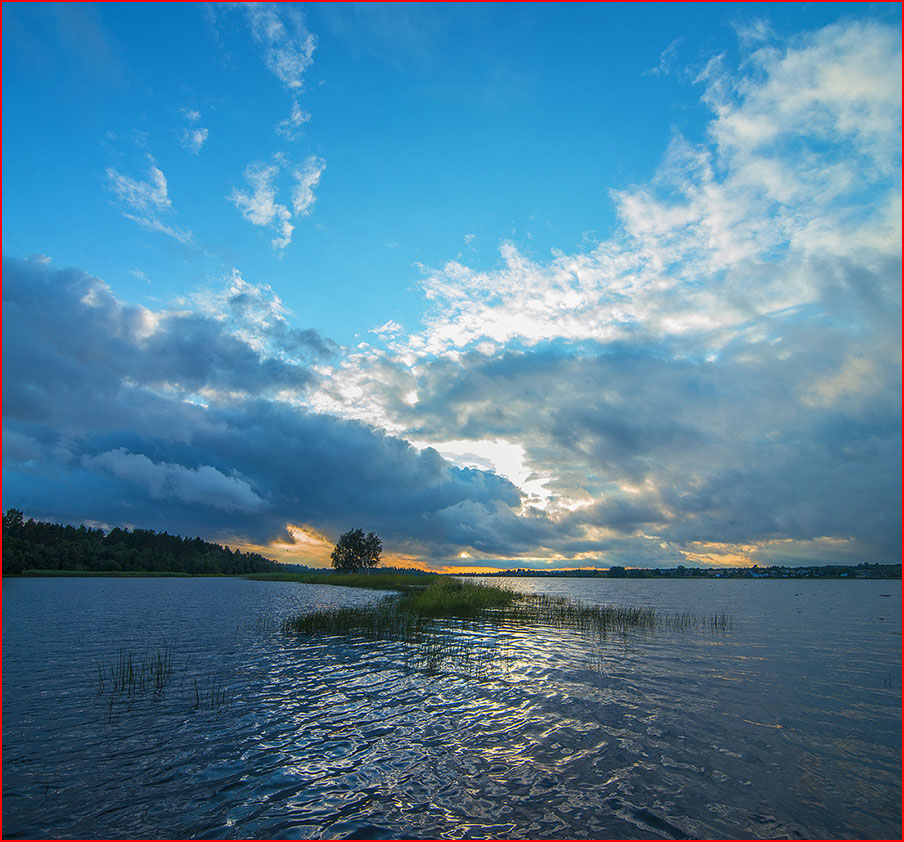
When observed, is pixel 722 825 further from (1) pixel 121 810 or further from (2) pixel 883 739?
(1) pixel 121 810

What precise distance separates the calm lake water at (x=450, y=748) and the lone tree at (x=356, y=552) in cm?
15680

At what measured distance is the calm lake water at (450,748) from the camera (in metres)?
12.0

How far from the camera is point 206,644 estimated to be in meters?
35.7

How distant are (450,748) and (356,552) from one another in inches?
6974

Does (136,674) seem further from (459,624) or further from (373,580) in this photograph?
(373,580)

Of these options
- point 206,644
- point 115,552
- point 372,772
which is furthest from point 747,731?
point 115,552

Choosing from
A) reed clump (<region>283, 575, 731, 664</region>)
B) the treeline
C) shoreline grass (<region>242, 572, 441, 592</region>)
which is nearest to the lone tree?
shoreline grass (<region>242, 572, 441, 592</region>)

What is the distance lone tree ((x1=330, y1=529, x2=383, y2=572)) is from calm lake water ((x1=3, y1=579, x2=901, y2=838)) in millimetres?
156803

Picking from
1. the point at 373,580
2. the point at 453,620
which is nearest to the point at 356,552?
the point at 373,580

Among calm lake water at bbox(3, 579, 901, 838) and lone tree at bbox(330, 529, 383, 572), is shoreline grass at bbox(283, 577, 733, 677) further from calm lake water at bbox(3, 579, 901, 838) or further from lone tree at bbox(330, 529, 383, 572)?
lone tree at bbox(330, 529, 383, 572)

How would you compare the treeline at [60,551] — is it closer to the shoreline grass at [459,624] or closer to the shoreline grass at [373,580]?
the shoreline grass at [373,580]

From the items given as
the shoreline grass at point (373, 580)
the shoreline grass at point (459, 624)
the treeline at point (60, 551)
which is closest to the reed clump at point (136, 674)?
the shoreline grass at point (459, 624)

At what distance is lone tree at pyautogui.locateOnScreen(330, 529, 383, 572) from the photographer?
185250 millimetres

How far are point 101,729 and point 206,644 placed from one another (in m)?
19.0
